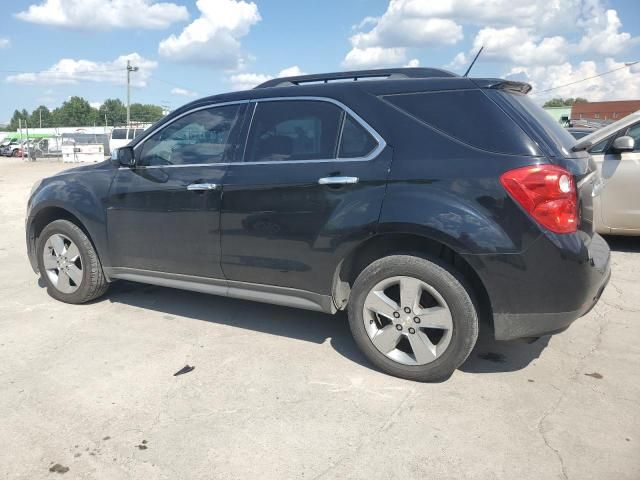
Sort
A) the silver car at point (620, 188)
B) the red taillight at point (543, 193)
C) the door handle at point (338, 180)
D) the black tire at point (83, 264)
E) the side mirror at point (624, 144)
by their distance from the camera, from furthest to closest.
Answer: the silver car at point (620, 188), the side mirror at point (624, 144), the black tire at point (83, 264), the door handle at point (338, 180), the red taillight at point (543, 193)

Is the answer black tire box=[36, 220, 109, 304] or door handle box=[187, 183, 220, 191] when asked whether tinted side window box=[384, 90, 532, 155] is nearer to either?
door handle box=[187, 183, 220, 191]

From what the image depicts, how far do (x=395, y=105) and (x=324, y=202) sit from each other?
76 cm

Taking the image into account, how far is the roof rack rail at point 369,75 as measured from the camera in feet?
11.7

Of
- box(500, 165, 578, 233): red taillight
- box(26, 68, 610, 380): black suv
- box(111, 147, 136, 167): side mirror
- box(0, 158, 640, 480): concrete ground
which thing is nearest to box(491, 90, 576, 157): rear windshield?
box(26, 68, 610, 380): black suv

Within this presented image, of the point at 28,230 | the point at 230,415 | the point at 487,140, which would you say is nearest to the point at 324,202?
the point at 487,140

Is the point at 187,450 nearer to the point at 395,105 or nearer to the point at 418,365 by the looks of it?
the point at 418,365

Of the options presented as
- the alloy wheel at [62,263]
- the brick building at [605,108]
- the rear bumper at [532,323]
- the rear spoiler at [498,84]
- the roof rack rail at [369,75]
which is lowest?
the alloy wheel at [62,263]

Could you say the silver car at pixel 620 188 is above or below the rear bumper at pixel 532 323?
above

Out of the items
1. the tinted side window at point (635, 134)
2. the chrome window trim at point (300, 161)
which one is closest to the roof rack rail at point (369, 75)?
the chrome window trim at point (300, 161)

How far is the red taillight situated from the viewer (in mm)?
2836

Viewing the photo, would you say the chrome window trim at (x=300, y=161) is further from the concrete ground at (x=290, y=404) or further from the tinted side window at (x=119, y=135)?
the tinted side window at (x=119, y=135)

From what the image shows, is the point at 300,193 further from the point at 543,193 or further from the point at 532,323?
the point at 532,323

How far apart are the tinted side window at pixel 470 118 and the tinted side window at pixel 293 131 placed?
0.50 metres

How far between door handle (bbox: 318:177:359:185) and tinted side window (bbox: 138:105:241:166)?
2.80ft
